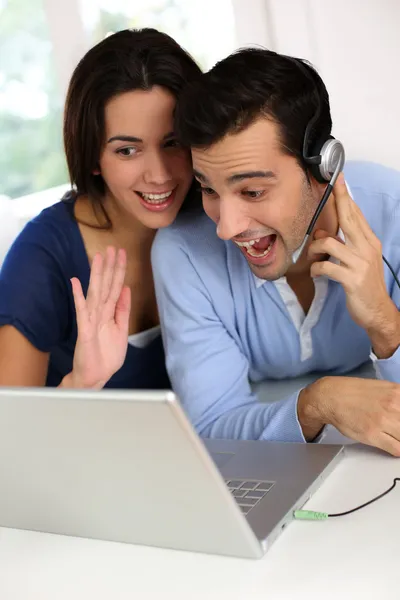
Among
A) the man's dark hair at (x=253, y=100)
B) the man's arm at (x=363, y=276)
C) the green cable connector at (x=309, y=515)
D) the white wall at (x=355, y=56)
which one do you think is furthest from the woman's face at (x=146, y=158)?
the green cable connector at (x=309, y=515)

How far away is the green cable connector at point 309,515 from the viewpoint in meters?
1.03

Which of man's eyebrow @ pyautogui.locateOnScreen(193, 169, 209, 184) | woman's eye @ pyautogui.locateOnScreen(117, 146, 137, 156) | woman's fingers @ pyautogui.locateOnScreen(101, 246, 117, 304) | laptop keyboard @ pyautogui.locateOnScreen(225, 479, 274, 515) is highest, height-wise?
woman's eye @ pyautogui.locateOnScreen(117, 146, 137, 156)

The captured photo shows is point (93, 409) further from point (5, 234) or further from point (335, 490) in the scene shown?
point (5, 234)

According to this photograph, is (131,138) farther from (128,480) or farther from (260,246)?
(128,480)

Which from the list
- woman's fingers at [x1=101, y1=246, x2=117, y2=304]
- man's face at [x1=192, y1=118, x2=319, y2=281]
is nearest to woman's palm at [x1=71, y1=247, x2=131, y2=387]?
woman's fingers at [x1=101, y1=246, x2=117, y2=304]

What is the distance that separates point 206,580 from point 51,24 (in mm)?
2072

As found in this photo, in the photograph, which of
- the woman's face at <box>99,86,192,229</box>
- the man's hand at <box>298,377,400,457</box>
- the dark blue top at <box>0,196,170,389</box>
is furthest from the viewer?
the dark blue top at <box>0,196,170,389</box>

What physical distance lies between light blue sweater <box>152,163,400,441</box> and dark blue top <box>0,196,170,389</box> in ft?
0.80

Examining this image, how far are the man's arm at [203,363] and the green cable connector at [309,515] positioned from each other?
29 cm

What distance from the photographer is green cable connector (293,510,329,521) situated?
1031 mm

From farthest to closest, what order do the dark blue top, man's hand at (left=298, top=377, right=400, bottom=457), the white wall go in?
the white wall < the dark blue top < man's hand at (left=298, top=377, right=400, bottom=457)

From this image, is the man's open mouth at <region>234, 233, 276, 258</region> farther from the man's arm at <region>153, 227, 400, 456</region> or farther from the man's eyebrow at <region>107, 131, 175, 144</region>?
the man's eyebrow at <region>107, 131, 175, 144</region>

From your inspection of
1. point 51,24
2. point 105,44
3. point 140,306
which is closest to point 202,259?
point 140,306

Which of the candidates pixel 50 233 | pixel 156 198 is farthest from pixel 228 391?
pixel 50 233
